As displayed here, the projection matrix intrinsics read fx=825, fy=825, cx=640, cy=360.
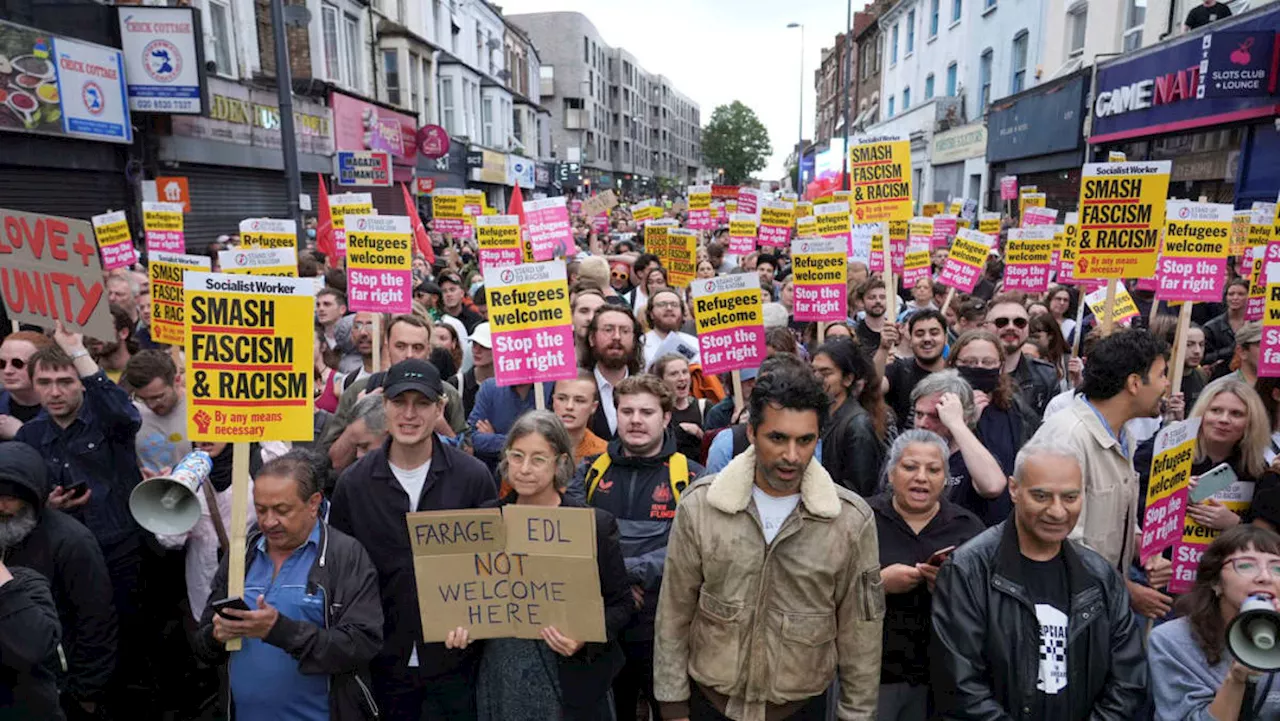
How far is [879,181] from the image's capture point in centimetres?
774

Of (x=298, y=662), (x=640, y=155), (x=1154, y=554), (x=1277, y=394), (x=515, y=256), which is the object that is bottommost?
(x=298, y=662)

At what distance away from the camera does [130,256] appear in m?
8.83

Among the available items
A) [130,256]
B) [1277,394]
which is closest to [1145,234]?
[1277,394]

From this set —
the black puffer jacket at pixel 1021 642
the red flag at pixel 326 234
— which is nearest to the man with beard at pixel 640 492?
the black puffer jacket at pixel 1021 642

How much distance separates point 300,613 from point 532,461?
1.01 m

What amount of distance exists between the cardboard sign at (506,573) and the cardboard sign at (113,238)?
7214mm

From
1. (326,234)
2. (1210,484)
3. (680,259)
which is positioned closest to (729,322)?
(1210,484)

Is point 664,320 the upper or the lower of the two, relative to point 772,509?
upper

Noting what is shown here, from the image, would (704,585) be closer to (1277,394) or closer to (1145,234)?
(1277,394)

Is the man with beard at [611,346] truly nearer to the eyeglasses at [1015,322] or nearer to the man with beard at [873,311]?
the eyeglasses at [1015,322]

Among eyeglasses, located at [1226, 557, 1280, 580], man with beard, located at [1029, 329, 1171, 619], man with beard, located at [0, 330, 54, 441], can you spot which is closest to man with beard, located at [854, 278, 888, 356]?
man with beard, located at [1029, 329, 1171, 619]

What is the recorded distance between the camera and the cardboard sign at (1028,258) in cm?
901

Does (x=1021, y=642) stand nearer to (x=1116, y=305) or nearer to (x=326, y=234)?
(x=1116, y=305)

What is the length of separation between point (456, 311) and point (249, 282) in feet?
18.5
